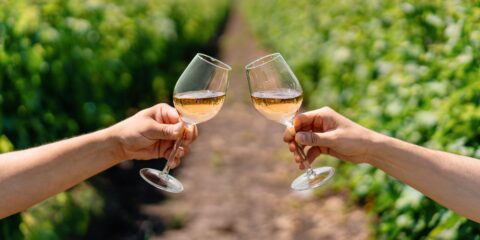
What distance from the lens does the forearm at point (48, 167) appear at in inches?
92.5

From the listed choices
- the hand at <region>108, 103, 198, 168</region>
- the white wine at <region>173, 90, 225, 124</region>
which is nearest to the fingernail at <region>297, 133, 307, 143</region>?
the white wine at <region>173, 90, 225, 124</region>

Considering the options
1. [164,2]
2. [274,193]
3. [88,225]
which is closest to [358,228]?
[274,193]

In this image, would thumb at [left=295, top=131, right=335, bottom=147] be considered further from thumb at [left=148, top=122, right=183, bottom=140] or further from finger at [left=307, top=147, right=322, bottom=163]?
thumb at [left=148, top=122, right=183, bottom=140]

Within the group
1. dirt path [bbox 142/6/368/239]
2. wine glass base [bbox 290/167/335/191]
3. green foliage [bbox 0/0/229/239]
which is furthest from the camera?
dirt path [bbox 142/6/368/239]

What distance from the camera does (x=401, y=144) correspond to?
2.31 meters

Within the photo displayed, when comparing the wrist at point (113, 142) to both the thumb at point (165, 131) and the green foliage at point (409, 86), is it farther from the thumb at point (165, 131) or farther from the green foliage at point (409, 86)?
the green foliage at point (409, 86)

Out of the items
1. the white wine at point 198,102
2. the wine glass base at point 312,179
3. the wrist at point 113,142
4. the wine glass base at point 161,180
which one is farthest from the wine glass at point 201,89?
the wine glass base at point 312,179

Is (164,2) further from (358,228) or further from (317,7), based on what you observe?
(358,228)

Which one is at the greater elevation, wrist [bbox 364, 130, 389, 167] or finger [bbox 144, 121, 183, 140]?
finger [bbox 144, 121, 183, 140]

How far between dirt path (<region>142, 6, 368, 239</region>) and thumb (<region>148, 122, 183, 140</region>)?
2425 mm

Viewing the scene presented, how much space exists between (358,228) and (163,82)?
4.55 meters

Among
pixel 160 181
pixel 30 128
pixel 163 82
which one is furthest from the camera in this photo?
→ pixel 163 82

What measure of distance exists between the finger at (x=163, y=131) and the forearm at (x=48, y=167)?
0.16 metres

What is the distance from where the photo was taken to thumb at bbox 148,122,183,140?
7.96 feet
